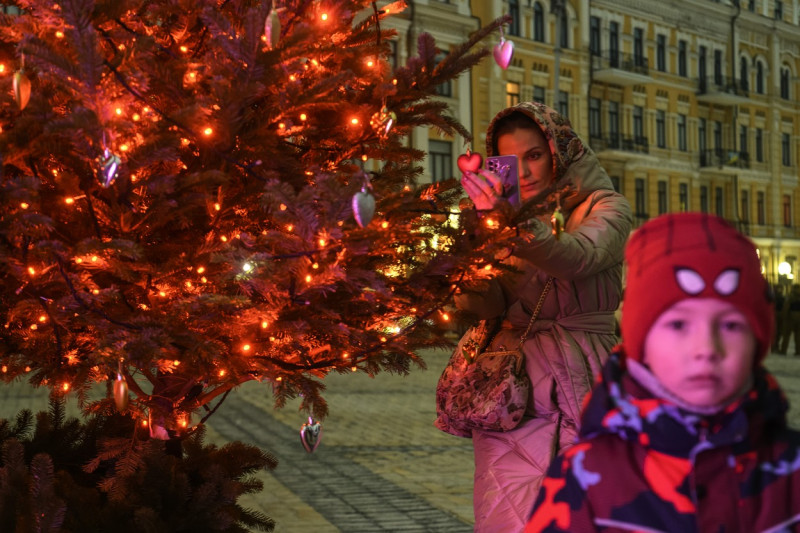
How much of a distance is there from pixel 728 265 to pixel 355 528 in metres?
4.51

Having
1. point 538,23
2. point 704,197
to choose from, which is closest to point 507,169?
point 538,23

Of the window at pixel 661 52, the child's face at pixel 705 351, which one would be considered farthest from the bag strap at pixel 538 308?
the window at pixel 661 52

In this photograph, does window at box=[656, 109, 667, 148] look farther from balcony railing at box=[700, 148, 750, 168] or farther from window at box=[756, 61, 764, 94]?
window at box=[756, 61, 764, 94]

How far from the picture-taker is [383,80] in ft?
12.1

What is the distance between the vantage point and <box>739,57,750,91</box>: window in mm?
49312

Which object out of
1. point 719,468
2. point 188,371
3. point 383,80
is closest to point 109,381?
point 188,371

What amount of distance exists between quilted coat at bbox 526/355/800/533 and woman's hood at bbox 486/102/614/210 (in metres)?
1.78

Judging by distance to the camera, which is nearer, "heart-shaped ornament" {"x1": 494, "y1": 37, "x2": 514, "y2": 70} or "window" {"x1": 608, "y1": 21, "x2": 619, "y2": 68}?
"heart-shaped ornament" {"x1": 494, "y1": 37, "x2": 514, "y2": 70}

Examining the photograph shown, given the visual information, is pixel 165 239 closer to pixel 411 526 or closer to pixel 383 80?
pixel 383 80

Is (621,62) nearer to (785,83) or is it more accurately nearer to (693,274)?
(785,83)

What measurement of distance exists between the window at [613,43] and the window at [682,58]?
14.8 ft

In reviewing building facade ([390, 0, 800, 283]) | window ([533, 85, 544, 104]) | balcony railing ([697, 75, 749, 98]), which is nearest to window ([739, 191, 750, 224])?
building facade ([390, 0, 800, 283])

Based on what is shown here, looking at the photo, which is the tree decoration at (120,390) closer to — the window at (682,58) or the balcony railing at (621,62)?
the balcony railing at (621,62)

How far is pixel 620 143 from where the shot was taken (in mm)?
41750
